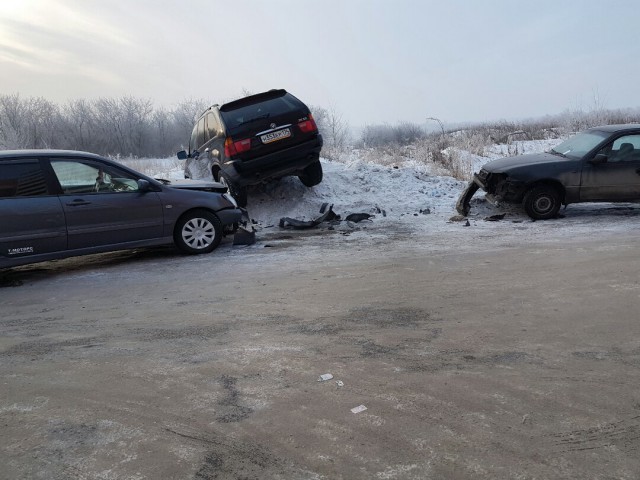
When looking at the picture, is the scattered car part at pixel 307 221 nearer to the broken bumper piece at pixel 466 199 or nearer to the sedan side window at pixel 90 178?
the broken bumper piece at pixel 466 199

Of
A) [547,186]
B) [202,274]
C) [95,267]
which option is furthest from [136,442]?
[547,186]

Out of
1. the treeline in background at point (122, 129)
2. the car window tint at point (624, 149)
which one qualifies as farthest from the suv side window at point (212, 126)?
the treeline in background at point (122, 129)

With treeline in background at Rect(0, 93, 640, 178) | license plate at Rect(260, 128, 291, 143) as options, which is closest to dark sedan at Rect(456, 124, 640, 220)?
license plate at Rect(260, 128, 291, 143)

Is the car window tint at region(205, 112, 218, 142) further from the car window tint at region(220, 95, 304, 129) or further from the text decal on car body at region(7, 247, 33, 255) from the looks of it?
the text decal on car body at region(7, 247, 33, 255)

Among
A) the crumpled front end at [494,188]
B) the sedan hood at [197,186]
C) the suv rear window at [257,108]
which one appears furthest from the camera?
the suv rear window at [257,108]

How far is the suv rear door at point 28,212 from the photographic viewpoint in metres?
6.09

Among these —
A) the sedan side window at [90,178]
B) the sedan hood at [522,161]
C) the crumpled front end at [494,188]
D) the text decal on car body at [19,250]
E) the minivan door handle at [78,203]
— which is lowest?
the text decal on car body at [19,250]

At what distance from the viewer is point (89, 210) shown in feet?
21.6

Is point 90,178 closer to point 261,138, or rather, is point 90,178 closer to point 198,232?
point 198,232

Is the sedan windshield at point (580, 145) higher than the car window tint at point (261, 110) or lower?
lower

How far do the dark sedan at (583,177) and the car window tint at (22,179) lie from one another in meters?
7.33

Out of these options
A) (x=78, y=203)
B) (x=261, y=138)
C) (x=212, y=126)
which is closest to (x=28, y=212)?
(x=78, y=203)

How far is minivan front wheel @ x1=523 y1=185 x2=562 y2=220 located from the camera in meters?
8.81

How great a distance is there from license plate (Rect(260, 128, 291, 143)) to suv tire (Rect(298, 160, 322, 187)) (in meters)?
1.45
